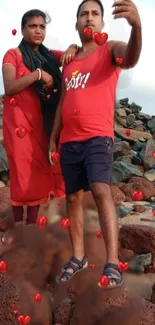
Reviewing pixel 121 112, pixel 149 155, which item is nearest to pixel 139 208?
pixel 149 155

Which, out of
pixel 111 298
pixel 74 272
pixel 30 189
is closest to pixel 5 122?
pixel 30 189

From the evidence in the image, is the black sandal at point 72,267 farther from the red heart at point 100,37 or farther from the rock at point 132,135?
the rock at point 132,135

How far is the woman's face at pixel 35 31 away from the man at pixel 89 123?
588 mm

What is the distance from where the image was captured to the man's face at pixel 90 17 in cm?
407

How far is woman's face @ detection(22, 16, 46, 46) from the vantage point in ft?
15.2

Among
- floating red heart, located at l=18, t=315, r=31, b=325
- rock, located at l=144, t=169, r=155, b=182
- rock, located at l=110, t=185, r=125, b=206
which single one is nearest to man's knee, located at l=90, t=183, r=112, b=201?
floating red heart, located at l=18, t=315, r=31, b=325

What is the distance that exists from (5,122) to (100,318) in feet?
7.09

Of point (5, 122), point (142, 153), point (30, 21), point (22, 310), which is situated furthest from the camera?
point (142, 153)

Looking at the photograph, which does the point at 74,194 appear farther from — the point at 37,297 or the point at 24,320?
the point at 24,320

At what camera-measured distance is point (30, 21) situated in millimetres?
4648

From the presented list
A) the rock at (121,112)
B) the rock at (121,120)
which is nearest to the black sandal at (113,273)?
the rock at (121,120)

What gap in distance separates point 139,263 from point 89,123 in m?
1.56

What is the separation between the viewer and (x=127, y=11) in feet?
11.7

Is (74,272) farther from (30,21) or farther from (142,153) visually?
(142,153)
